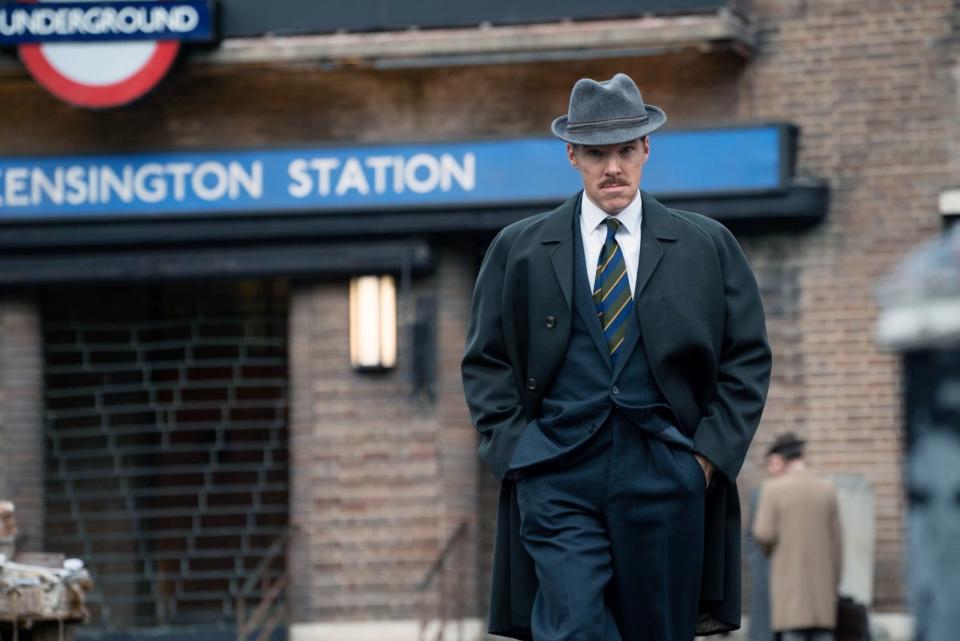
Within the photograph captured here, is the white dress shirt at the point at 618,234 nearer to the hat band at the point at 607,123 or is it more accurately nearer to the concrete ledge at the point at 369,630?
the hat band at the point at 607,123

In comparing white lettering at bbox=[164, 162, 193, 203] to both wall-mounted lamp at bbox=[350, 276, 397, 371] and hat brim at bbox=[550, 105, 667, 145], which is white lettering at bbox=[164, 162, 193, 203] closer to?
wall-mounted lamp at bbox=[350, 276, 397, 371]

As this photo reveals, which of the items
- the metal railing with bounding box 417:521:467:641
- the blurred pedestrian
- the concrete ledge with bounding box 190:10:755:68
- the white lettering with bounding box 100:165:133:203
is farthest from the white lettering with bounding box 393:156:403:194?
the blurred pedestrian

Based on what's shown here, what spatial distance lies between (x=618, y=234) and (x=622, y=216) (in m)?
0.05

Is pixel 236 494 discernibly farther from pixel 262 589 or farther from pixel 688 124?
pixel 688 124

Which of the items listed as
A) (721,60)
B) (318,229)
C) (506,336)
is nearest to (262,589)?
(318,229)

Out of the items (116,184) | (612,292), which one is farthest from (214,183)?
(612,292)

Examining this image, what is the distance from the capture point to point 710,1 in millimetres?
13562

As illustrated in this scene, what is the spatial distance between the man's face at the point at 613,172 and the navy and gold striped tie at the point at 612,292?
2.6 inches

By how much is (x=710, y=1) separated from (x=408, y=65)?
6.92ft

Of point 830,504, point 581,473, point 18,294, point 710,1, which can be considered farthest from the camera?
point 18,294

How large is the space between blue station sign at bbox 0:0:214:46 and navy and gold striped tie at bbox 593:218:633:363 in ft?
29.8

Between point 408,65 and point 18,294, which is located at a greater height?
point 408,65

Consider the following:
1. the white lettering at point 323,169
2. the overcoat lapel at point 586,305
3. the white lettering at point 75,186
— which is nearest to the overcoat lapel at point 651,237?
the overcoat lapel at point 586,305

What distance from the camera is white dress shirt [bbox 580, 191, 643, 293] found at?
5434mm
